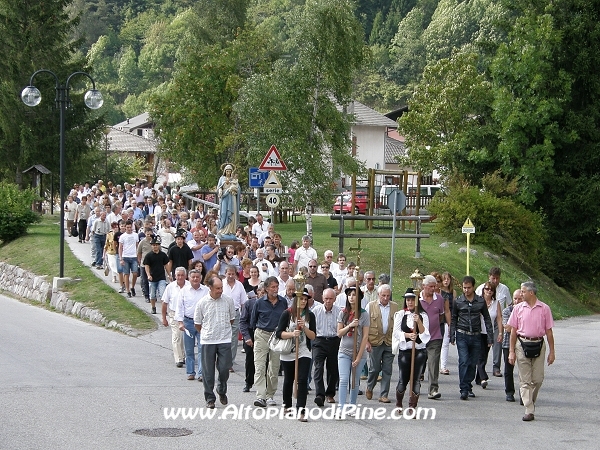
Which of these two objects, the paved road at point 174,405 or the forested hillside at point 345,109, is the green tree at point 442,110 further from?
the paved road at point 174,405

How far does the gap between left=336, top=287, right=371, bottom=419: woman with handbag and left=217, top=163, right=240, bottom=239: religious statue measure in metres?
11.8

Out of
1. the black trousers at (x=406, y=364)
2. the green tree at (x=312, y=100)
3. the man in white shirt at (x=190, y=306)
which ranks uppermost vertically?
the green tree at (x=312, y=100)

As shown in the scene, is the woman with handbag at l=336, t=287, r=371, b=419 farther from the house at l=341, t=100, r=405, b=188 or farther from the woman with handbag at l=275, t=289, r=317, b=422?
the house at l=341, t=100, r=405, b=188

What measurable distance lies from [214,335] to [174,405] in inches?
43.1

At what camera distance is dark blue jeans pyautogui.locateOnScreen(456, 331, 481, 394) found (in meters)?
14.4

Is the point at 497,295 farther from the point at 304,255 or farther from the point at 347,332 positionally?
the point at 304,255

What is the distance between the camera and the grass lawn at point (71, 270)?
2112 cm

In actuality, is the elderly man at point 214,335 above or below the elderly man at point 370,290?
below

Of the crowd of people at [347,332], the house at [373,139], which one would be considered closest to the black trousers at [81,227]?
the crowd of people at [347,332]

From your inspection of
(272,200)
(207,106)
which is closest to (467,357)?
(272,200)

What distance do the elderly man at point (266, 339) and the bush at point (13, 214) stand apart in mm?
23103

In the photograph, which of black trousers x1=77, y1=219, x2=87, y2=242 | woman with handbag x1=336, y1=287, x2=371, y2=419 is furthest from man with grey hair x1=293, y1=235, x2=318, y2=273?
black trousers x1=77, y1=219, x2=87, y2=242

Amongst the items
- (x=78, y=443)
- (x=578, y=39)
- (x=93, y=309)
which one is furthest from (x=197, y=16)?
(x=78, y=443)

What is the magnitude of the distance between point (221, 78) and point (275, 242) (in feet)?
86.0
